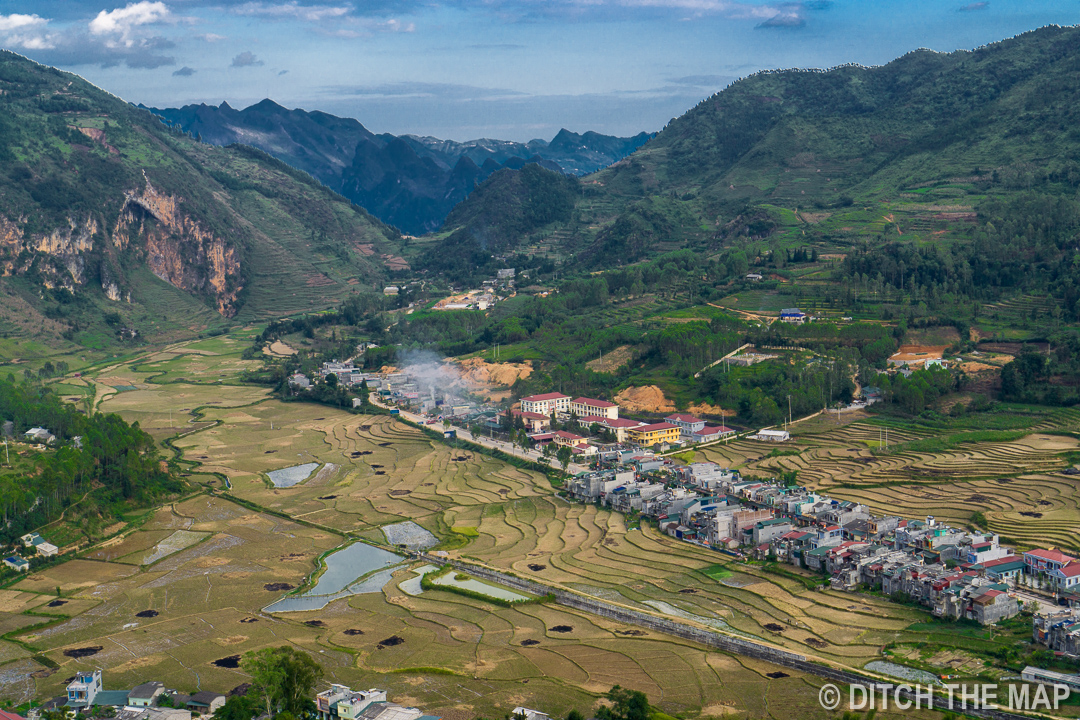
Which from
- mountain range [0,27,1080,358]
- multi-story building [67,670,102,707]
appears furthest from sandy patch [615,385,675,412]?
multi-story building [67,670,102,707]

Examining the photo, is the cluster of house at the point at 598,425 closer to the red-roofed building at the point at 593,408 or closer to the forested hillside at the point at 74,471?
the red-roofed building at the point at 593,408

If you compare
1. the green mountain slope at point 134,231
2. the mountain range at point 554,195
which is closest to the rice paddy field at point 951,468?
the mountain range at point 554,195

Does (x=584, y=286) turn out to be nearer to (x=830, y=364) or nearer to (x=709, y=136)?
(x=830, y=364)

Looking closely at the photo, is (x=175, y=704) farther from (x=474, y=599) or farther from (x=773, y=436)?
(x=773, y=436)

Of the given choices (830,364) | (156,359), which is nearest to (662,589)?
(830,364)

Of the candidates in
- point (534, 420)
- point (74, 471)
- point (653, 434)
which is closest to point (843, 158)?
point (534, 420)
